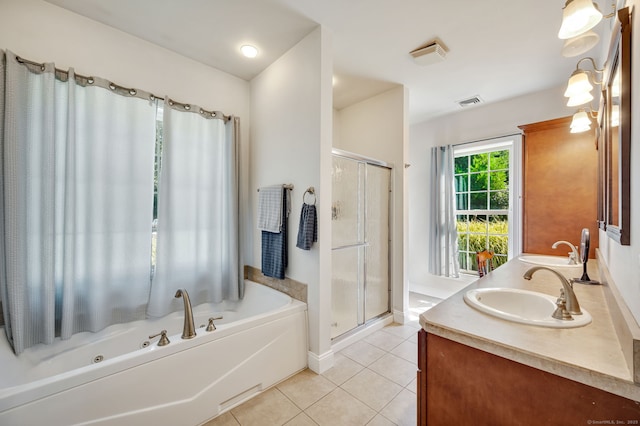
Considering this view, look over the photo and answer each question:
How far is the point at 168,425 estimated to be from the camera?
4.51 feet

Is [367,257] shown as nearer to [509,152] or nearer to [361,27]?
[361,27]

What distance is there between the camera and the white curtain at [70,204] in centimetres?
152

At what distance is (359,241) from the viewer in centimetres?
262

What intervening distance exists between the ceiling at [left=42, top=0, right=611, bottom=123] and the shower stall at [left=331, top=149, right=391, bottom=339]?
97 cm

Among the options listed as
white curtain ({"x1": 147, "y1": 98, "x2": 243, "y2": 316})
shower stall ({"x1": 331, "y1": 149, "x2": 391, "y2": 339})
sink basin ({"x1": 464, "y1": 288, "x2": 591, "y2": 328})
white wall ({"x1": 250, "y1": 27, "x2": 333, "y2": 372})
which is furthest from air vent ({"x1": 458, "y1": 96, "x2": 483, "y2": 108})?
white curtain ({"x1": 147, "y1": 98, "x2": 243, "y2": 316})

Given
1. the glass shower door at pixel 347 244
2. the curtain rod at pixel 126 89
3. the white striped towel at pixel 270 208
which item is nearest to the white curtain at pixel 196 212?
the curtain rod at pixel 126 89

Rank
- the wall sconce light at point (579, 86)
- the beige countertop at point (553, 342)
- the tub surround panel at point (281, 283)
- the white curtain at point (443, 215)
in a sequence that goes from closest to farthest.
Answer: the beige countertop at point (553, 342) → the wall sconce light at point (579, 86) → the tub surround panel at point (281, 283) → the white curtain at point (443, 215)

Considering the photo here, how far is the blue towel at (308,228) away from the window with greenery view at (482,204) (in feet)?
8.80

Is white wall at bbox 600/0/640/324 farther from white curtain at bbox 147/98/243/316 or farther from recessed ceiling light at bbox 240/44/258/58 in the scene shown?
white curtain at bbox 147/98/243/316

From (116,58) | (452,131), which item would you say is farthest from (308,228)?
(452,131)

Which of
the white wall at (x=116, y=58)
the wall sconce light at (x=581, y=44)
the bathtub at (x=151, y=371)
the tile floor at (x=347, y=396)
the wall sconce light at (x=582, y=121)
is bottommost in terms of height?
the tile floor at (x=347, y=396)

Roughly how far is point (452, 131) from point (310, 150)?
8.74 feet

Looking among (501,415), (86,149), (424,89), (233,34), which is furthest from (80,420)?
A: (424,89)

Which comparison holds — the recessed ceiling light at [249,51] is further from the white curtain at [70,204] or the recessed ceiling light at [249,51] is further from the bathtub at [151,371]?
the bathtub at [151,371]
